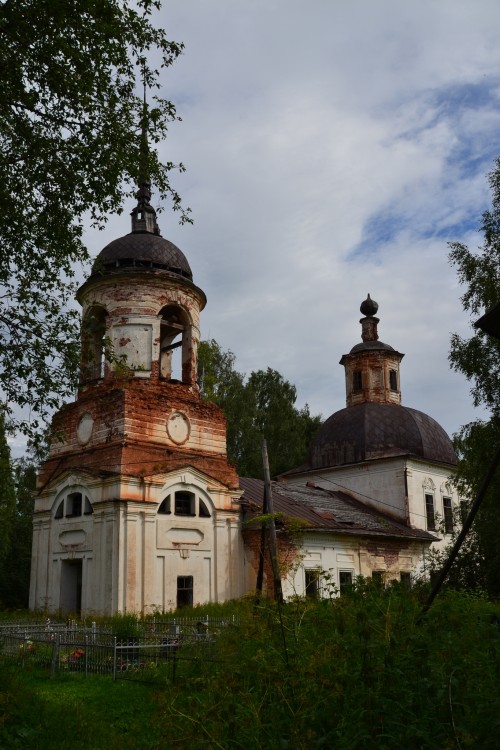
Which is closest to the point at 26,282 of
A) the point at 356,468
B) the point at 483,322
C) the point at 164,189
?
the point at 164,189

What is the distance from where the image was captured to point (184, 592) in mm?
17906

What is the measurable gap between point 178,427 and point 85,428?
2.42m

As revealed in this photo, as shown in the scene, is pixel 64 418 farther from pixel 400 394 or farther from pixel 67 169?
pixel 400 394

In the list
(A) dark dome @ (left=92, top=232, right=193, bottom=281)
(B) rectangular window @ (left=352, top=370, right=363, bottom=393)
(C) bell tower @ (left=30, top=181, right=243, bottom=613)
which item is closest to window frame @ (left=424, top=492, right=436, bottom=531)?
(B) rectangular window @ (left=352, top=370, right=363, bottom=393)

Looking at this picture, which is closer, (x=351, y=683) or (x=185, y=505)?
(x=351, y=683)

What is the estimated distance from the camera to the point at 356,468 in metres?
27.7

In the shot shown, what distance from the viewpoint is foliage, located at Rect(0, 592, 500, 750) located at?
3.79 meters

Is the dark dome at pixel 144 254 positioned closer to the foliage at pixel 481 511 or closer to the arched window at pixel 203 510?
the arched window at pixel 203 510

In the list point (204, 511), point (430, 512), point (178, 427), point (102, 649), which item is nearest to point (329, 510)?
point (430, 512)

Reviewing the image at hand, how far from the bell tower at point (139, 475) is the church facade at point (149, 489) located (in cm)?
3

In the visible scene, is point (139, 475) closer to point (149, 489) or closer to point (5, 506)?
point (149, 489)

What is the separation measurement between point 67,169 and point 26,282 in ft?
4.95

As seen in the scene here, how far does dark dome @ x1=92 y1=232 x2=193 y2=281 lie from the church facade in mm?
A: 34

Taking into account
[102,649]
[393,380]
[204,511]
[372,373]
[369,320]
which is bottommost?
[102,649]
